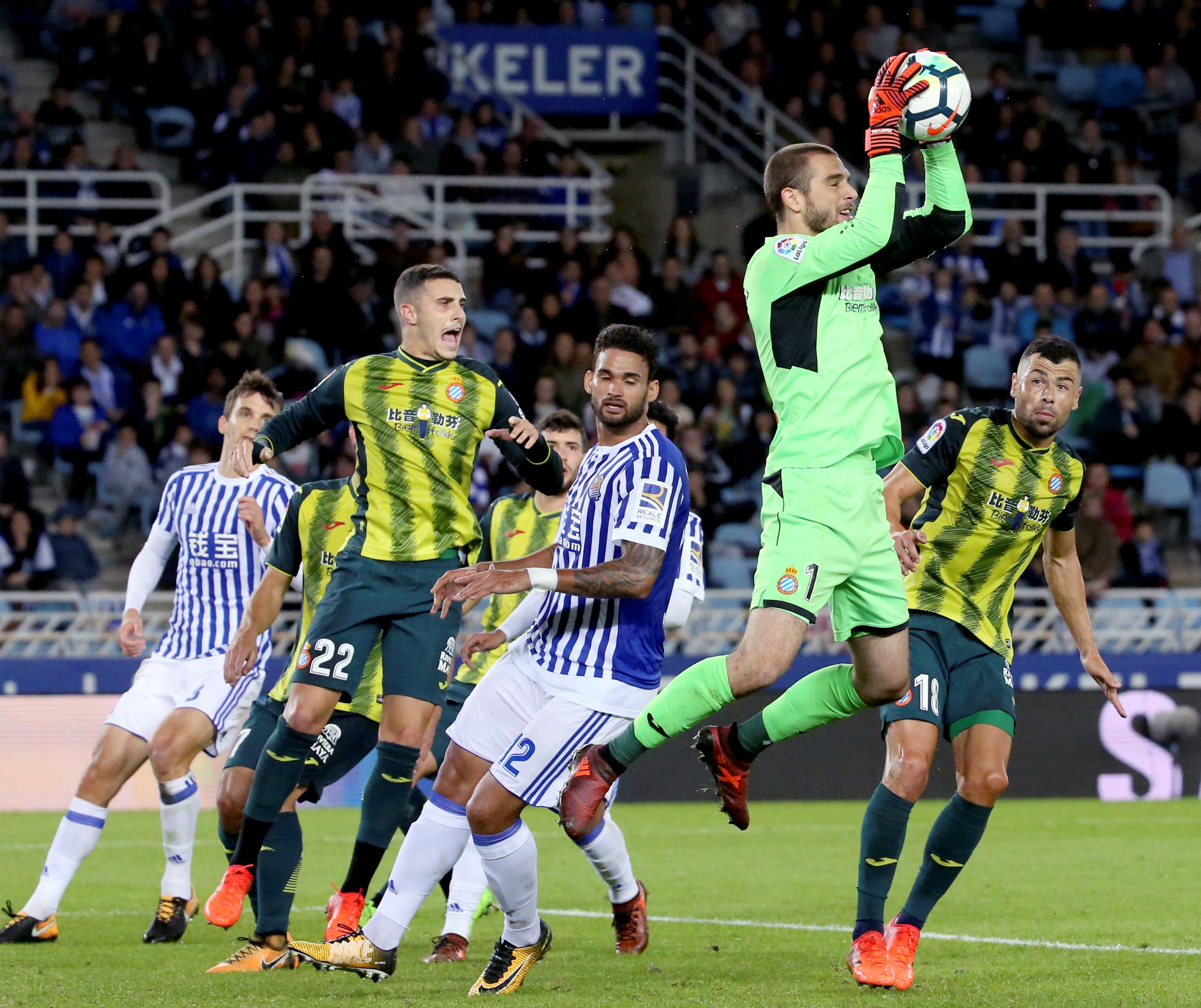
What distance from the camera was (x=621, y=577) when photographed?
590 cm

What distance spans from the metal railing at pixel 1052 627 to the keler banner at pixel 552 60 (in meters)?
8.15

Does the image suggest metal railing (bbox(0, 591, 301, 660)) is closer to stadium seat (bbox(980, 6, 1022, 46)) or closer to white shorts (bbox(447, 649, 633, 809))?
white shorts (bbox(447, 649, 633, 809))

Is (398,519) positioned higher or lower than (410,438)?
lower

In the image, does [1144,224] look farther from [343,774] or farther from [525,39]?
[343,774]

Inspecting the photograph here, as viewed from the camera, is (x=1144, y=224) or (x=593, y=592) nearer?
(x=593, y=592)

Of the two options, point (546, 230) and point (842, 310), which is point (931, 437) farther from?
point (546, 230)

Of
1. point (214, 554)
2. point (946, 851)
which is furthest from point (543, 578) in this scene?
point (214, 554)

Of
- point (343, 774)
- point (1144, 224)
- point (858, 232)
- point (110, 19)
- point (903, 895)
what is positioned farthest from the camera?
point (1144, 224)

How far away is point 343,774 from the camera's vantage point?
7.60 metres

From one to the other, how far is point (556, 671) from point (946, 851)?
1.60 m

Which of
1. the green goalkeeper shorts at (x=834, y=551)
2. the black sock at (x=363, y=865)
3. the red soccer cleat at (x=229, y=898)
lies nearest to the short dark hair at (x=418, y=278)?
the green goalkeeper shorts at (x=834, y=551)

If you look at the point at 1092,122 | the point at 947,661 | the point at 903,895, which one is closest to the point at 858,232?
the point at 947,661

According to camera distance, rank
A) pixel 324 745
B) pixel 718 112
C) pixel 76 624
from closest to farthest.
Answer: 1. pixel 324 745
2. pixel 76 624
3. pixel 718 112

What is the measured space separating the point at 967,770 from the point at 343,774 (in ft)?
8.73
